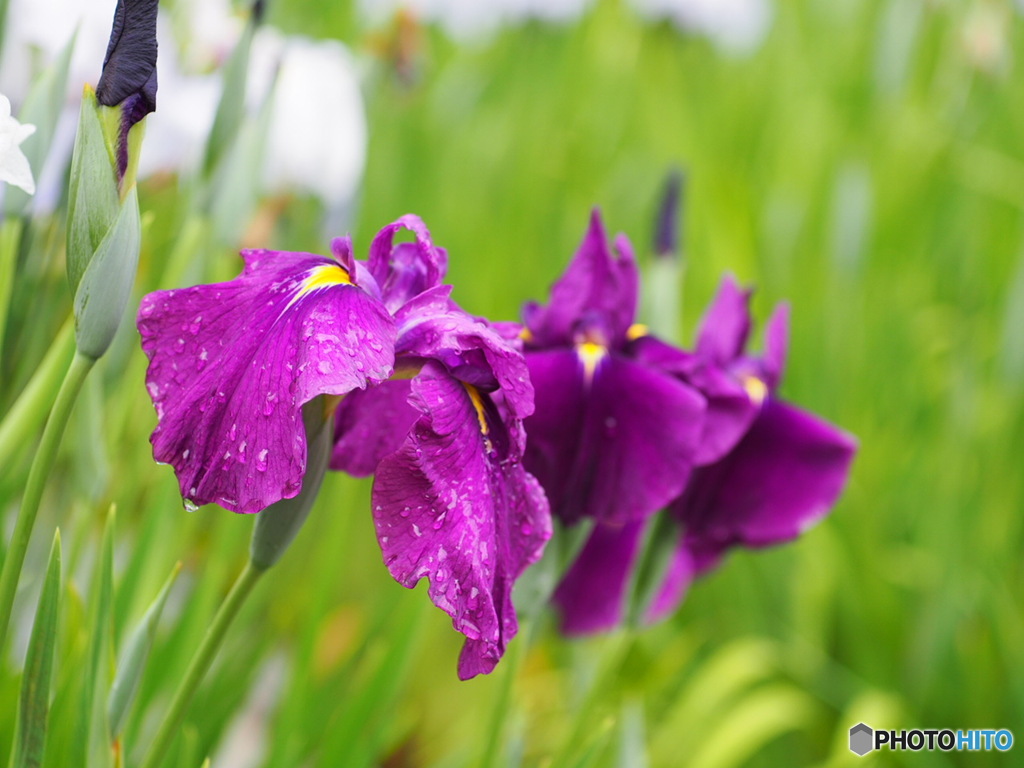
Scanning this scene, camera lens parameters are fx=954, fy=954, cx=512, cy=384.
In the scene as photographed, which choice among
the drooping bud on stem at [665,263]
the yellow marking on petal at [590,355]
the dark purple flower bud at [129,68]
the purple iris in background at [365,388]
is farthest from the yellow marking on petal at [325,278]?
the drooping bud on stem at [665,263]

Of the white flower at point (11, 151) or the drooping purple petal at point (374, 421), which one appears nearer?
the white flower at point (11, 151)

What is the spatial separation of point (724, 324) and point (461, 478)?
0.40 metres

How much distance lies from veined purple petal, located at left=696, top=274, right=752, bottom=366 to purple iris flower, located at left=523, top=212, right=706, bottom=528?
10 cm

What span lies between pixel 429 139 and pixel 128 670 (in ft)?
6.02

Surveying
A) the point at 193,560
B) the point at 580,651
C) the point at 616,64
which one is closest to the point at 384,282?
the point at 580,651

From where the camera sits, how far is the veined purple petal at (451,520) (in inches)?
18.8

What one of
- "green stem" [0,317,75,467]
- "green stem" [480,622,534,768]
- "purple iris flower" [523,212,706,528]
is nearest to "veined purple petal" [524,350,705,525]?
"purple iris flower" [523,212,706,528]

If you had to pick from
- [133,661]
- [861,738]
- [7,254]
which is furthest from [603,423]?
[861,738]

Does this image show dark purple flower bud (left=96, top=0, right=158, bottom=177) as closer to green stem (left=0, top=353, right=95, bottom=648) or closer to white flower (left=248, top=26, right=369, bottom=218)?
green stem (left=0, top=353, right=95, bottom=648)

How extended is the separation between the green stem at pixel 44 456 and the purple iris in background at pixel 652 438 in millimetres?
300

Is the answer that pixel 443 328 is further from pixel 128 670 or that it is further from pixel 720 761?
pixel 720 761

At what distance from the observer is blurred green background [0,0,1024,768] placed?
3.00 feet

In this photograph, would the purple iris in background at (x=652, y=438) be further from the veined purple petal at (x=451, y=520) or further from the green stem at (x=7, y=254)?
the green stem at (x=7, y=254)

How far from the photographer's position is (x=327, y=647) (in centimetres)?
166
